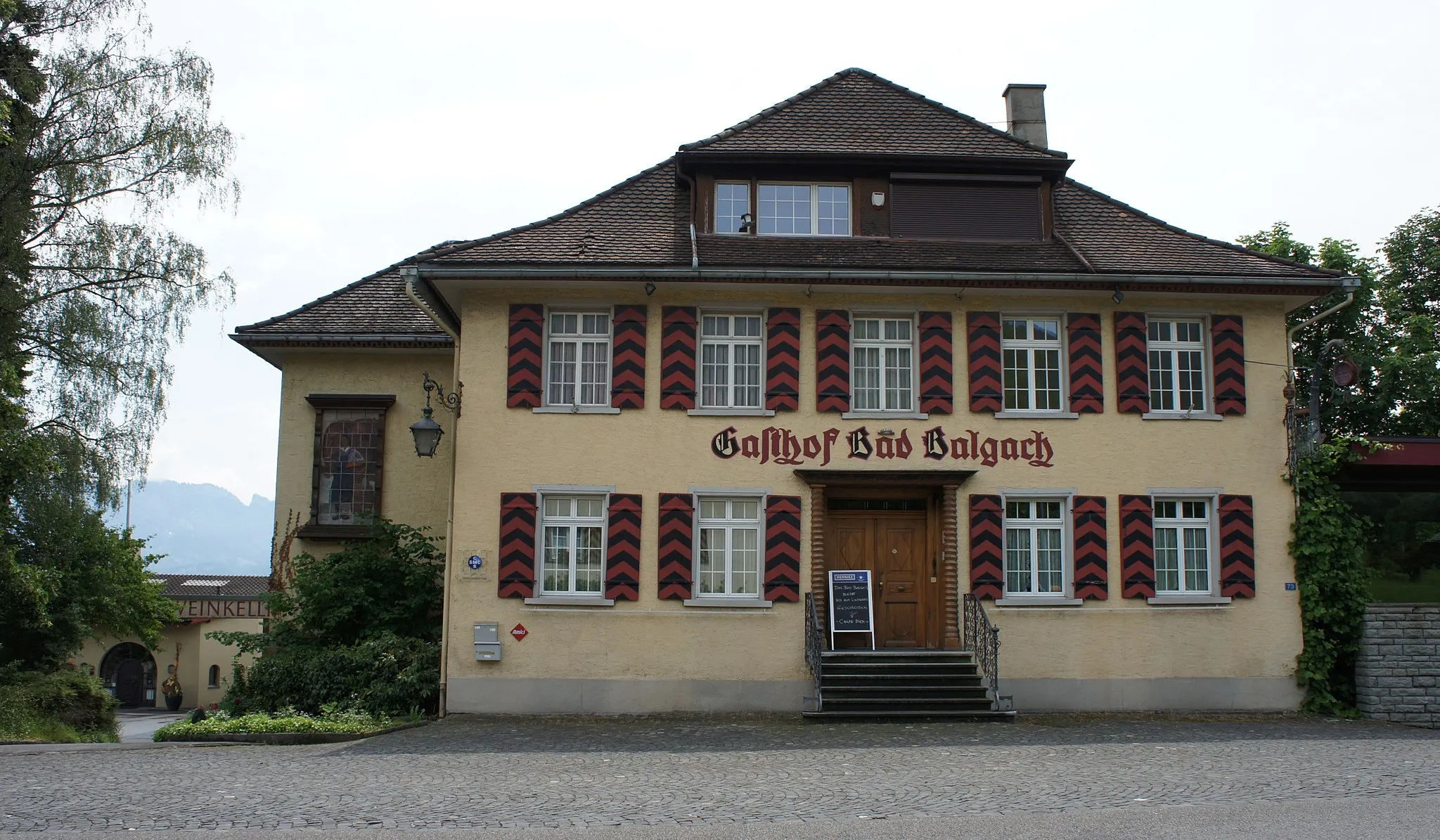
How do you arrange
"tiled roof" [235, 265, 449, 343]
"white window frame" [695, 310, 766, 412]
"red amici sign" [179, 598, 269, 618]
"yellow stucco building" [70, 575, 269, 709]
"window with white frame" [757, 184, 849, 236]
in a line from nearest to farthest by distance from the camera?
"white window frame" [695, 310, 766, 412]
"window with white frame" [757, 184, 849, 236]
"tiled roof" [235, 265, 449, 343]
"yellow stucco building" [70, 575, 269, 709]
"red amici sign" [179, 598, 269, 618]

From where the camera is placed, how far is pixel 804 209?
17844mm

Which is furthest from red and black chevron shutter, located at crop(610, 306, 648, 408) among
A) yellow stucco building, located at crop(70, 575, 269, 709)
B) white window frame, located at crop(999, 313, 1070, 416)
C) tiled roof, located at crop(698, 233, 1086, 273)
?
yellow stucco building, located at crop(70, 575, 269, 709)

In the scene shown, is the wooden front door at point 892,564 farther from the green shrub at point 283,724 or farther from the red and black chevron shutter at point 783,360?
the green shrub at point 283,724

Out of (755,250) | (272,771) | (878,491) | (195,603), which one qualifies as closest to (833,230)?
(755,250)

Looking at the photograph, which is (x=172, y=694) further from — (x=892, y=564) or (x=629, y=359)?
(x=892, y=564)

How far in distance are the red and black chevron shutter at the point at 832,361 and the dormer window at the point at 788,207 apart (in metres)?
1.66

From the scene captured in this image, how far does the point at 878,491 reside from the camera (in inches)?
664

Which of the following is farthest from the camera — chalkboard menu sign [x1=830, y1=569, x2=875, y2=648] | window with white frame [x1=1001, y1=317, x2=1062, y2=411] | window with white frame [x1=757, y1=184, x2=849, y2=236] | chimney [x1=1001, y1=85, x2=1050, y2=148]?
chimney [x1=1001, y1=85, x2=1050, y2=148]

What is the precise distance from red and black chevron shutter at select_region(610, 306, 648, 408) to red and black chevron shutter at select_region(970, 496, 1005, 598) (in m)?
4.67

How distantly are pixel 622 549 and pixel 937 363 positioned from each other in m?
4.89

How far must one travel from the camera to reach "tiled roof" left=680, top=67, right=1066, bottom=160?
17.9m

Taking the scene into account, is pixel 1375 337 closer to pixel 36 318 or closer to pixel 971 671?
pixel 971 671

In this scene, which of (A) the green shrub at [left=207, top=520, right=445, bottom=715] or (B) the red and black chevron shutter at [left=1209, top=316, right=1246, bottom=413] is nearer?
(A) the green shrub at [left=207, top=520, right=445, bottom=715]

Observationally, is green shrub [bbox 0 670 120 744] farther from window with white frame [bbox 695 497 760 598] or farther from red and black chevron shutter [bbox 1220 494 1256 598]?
Result: red and black chevron shutter [bbox 1220 494 1256 598]
